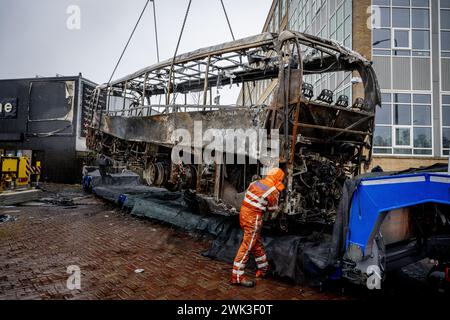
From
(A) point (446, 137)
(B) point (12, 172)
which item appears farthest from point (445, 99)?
(B) point (12, 172)

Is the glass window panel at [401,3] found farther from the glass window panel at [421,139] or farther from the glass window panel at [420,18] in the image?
the glass window panel at [421,139]

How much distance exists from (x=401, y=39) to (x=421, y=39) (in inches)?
40.2

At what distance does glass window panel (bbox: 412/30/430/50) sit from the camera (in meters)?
13.3

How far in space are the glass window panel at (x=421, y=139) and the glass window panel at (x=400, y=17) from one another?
517 centimetres

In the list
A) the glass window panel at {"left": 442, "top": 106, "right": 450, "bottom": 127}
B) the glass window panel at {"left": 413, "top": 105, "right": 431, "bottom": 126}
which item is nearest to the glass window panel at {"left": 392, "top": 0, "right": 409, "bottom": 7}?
the glass window panel at {"left": 413, "top": 105, "right": 431, "bottom": 126}

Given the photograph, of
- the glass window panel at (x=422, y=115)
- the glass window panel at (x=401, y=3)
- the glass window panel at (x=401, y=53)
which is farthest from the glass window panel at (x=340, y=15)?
the glass window panel at (x=422, y=115)

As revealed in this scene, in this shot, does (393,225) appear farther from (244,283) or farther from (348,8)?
(348,8)

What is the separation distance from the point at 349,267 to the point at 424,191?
1.30 metres

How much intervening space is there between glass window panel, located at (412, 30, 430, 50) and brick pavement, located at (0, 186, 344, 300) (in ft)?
46.3

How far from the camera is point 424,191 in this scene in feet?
8.63

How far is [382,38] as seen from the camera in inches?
520

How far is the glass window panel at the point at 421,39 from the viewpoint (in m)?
13.3
